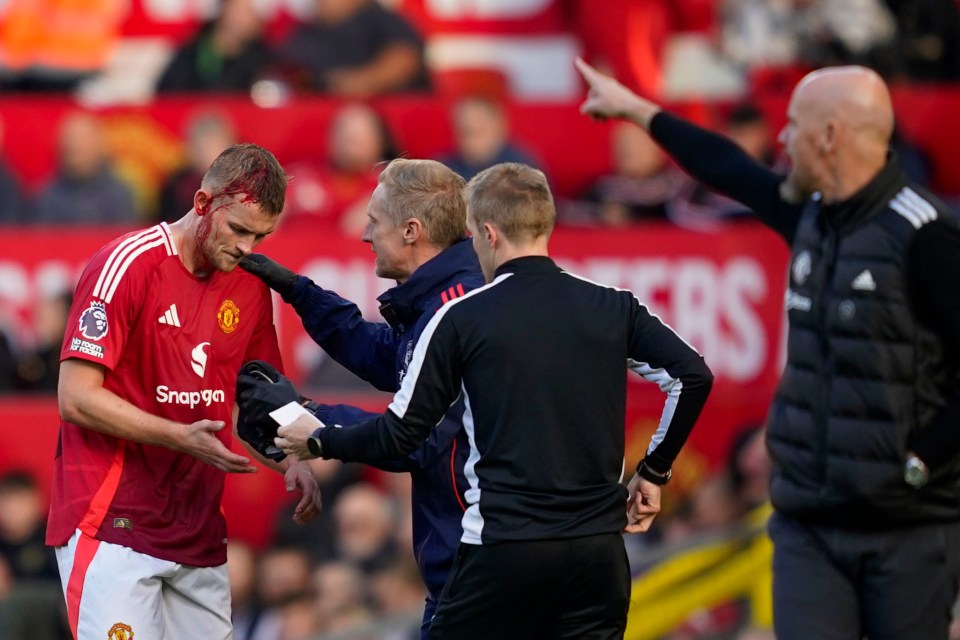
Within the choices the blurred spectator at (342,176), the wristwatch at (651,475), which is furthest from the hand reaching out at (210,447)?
the blurred spectator at (342,176)

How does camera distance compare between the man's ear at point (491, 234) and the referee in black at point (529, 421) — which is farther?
the man's ear at point (491, 234)

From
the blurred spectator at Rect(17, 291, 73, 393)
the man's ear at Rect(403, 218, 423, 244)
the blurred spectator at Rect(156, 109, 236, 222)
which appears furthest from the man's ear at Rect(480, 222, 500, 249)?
the blurred spectator at Rect(156, 109, 236, 222)

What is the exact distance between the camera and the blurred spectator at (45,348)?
8617 mm

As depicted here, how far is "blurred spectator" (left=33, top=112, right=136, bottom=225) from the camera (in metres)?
9.46

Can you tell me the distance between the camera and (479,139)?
9477 millimetres

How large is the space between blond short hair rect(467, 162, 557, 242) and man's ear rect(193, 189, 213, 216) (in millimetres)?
853

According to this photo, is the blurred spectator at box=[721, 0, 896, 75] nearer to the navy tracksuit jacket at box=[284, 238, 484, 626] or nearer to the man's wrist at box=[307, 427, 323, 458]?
the navy tracksuit jacket at box=[284, 238, 484, 626]

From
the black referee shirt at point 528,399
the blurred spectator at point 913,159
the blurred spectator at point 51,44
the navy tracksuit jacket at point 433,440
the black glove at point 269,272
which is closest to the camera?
the black referee shirt at point 528,399

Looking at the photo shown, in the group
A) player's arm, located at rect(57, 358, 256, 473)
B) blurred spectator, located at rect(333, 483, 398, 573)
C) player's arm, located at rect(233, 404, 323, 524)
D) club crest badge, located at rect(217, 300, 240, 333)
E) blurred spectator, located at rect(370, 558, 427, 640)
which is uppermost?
club crest badge, located at rect(217, 300, 240, 333)

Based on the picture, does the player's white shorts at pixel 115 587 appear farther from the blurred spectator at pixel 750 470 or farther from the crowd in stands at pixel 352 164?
the blurred spectator at pixel 750 470

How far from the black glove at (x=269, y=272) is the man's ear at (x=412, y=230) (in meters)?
0.46

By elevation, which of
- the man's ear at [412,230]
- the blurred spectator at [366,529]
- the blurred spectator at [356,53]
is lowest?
the blurred spectator at [366,529]

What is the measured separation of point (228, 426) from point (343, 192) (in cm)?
457

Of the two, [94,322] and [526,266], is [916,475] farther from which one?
[94,322]
